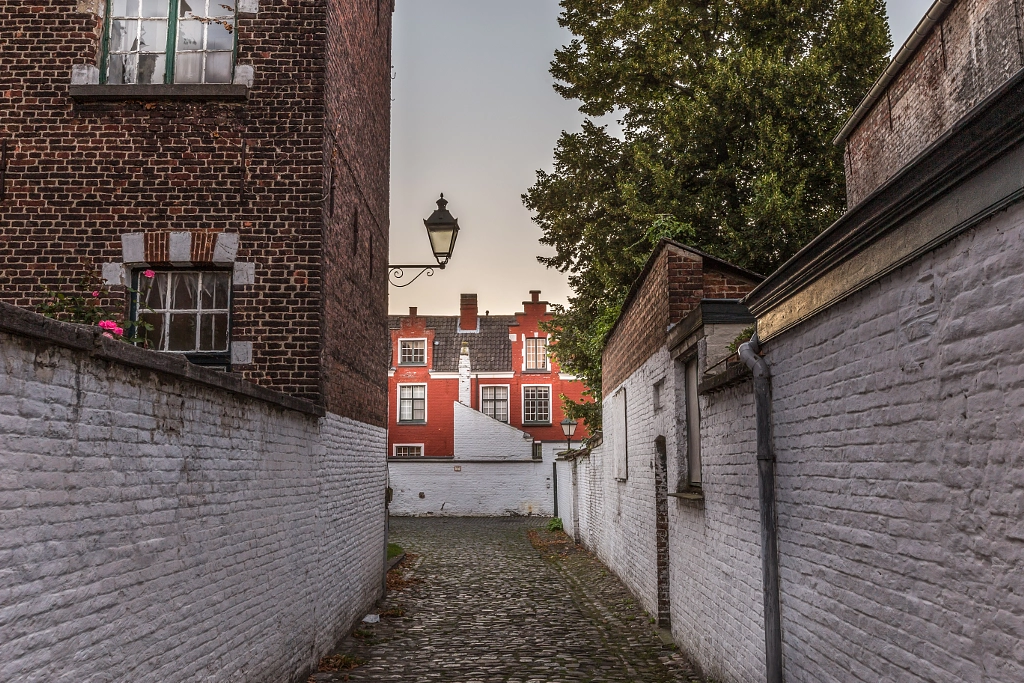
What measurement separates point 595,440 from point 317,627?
35.8 ft

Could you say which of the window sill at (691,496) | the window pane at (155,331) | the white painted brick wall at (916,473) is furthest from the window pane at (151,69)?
the white painted brick wall at (916,473)

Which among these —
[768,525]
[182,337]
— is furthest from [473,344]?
[768,525]

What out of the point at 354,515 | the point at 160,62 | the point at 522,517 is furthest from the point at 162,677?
the point at 522,517

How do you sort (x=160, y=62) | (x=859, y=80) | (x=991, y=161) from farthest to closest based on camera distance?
(x=859, y=80)
(x=160, y=62)
(x=991, y=161)

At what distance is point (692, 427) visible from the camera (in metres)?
9.52

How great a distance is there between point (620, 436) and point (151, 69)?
8497 millimetres

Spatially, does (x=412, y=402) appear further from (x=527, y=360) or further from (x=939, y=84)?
(x=939, y=84)

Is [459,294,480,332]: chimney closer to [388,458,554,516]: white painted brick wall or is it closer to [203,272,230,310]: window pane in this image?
[388,458,554,516]: white painted brick wall

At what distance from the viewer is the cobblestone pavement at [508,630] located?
27.8 ft

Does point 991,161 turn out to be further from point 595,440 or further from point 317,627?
point 595,440

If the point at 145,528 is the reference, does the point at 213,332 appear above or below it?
above

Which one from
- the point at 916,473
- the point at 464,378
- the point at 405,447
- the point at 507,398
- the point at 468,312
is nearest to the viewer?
the point at 916,473

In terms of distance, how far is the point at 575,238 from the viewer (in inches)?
822

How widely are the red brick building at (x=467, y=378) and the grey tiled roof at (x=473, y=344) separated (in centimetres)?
5
